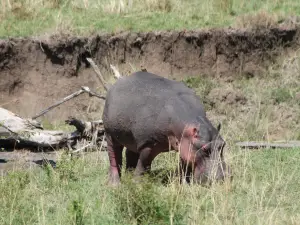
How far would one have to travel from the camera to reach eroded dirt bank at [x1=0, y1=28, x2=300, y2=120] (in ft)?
51.2

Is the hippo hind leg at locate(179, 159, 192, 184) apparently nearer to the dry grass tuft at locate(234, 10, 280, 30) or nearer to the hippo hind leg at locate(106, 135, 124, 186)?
the hippo hind leg at locate(106, 135, 124, 186)

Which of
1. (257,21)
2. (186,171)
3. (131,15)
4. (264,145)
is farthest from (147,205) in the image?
(131,15)

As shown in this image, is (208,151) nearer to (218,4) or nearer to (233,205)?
(233,205)

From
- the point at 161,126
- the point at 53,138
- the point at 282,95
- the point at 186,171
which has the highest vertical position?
the point at 161,126

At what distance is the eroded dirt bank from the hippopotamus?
264 inches

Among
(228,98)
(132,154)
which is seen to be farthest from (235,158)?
(228,98)

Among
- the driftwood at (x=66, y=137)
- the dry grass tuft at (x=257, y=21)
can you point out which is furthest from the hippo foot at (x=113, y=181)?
the dry grass tuft at (x=257, y=21)

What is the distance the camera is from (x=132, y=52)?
15.9m

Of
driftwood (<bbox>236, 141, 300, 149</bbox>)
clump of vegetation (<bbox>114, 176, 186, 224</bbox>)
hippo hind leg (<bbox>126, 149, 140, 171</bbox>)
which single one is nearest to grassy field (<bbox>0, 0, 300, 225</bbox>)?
clump of vegetation (<bbox>114, 176, 186, 224</bbox>)

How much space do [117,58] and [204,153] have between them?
316 inches

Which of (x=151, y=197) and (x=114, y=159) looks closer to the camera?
(x=151, y=197)

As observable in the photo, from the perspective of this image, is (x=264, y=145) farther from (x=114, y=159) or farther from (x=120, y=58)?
(x=120, y=58)

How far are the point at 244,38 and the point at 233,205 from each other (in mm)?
8688

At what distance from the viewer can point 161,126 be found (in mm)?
8195
